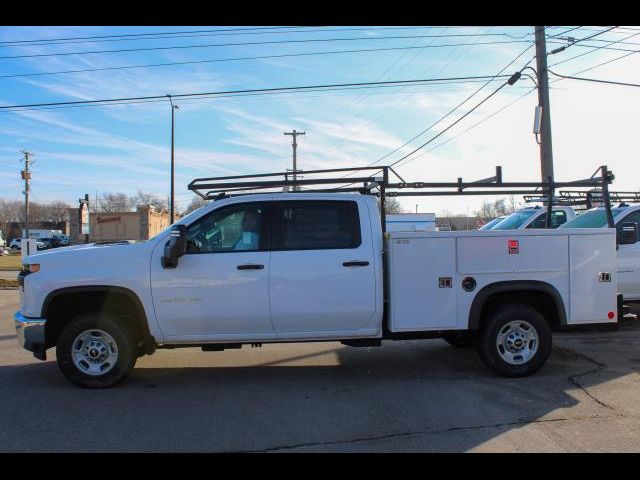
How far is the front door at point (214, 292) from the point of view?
5652 millimetres

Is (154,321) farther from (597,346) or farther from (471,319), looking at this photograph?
(597,346)

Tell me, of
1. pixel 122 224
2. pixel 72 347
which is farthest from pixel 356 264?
pixel 122 224

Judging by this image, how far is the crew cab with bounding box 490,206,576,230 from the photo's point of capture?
11073 mm

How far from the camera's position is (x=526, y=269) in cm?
599

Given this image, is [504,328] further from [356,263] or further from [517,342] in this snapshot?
[356,263]

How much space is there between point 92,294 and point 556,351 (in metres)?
5.96

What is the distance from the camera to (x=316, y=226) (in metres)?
5.91

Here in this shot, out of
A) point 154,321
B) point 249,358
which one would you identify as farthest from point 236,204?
point 249,358

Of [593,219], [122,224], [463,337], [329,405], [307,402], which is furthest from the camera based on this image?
[122,224]

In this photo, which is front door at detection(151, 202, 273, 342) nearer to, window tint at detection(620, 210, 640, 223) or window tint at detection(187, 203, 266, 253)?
window tint at detection(187, 203, 266, 253)

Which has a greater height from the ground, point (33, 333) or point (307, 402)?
point (33, 333)

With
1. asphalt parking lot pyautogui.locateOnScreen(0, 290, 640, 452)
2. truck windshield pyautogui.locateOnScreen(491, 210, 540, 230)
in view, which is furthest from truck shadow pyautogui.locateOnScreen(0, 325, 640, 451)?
truck windshield pyautogui.locateOnScreen(491, 210, 540, 230)

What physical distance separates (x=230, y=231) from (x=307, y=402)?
6.44 ft
